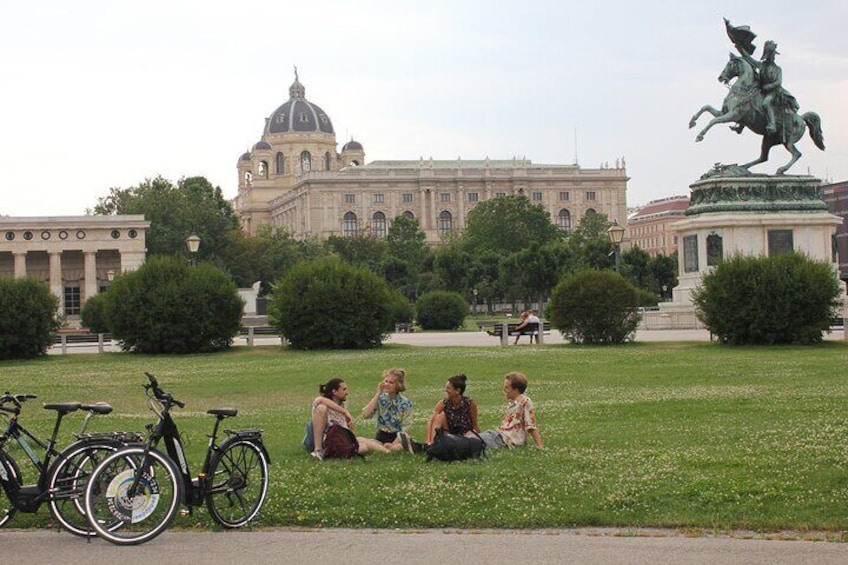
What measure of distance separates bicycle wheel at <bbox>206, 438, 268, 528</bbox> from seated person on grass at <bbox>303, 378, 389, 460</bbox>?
2.86m

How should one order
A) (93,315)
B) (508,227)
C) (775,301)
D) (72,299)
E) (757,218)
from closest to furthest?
1. (775,301)
2. (757,218)
3. (93,315)
4. (72,299)
5. (508,227)

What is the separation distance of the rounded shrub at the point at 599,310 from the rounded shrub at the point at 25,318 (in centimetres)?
1539

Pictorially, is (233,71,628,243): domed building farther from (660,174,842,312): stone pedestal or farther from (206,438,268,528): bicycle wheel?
(206,438,268,528): bicycle wheel

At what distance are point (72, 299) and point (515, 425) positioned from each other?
87265mm

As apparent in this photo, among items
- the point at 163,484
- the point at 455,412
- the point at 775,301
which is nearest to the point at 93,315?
the point at 775,301

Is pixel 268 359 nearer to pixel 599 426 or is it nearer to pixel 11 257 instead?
pixel 599 426

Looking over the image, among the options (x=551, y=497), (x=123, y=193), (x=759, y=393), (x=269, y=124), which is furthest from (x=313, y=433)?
(x=269, y=124)

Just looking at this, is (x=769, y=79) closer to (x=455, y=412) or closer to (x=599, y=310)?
(x=599, y=310)

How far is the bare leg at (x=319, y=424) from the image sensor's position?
14.0 meters

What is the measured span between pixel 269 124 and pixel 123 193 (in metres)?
78.7

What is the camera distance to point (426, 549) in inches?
382

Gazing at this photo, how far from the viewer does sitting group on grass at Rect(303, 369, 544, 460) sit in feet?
46.0

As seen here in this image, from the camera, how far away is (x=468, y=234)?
131750 mm

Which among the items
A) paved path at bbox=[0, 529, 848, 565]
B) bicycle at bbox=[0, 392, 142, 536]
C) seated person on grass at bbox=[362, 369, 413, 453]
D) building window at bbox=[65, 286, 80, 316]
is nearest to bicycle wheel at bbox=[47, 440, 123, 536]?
bicycle at bbox=[0, 392, 142, 536]
